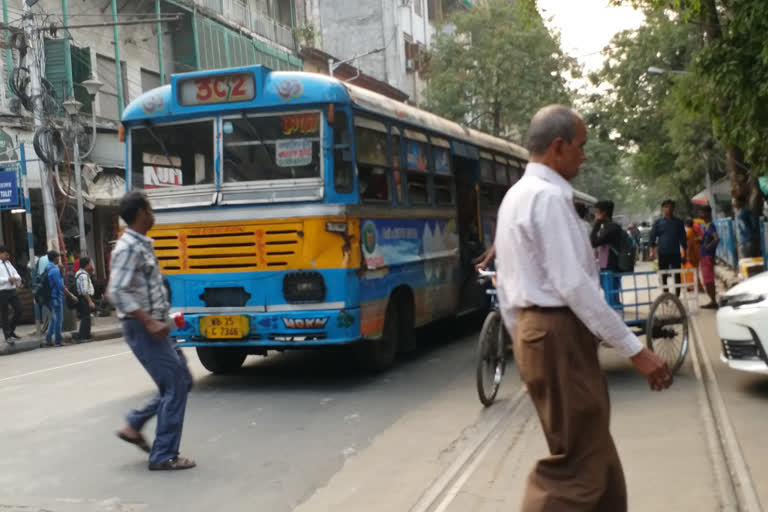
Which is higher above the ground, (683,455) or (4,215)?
(4,215)

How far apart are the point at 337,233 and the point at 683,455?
3.87 metres

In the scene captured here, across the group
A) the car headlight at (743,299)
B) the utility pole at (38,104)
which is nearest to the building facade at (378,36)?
the utility pole at (38,104)

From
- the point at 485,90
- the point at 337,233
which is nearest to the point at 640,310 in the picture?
the point at 337,233

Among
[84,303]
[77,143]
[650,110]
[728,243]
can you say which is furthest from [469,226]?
[650,110]

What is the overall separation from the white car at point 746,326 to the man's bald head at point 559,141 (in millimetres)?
4467

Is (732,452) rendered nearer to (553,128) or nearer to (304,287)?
(553,128)

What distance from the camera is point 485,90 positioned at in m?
37.3

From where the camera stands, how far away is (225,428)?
23.0ft

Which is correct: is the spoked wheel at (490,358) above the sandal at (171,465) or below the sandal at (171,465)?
above

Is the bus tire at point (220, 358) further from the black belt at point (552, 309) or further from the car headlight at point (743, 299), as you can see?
the black belt at point (552, 309)

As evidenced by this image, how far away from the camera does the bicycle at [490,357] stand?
24.0 ft

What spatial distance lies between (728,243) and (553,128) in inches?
941

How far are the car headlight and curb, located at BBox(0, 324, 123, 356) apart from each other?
12472mm

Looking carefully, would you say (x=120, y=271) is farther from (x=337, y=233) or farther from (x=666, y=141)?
(x=666, y=141)
